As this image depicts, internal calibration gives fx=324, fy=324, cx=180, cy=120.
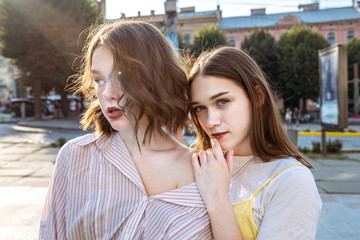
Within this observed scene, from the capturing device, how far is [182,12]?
42594 mm

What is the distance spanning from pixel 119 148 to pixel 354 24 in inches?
1716

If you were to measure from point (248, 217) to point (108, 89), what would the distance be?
2.66 ft

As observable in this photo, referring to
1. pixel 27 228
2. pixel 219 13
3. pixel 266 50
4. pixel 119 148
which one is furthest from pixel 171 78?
pixel 219 13

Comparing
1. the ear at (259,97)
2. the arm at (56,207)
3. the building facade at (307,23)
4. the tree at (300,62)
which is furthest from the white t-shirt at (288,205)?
the building facade at (307,23)

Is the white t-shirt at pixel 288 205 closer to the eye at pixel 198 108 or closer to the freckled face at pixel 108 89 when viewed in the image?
the eye at pixel 198 108

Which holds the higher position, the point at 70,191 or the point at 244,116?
the point at 244,116

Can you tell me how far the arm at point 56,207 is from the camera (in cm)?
136

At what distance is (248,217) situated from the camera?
142 cm

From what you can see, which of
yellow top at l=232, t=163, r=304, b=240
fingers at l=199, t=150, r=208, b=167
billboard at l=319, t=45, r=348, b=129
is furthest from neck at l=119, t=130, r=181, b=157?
billboard at l=319, t=45, r=348, b=129

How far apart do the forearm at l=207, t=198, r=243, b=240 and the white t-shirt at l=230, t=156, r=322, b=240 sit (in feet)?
0.36

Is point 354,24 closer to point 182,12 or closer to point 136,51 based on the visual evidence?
point 182,12

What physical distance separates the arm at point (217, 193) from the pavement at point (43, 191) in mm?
2513

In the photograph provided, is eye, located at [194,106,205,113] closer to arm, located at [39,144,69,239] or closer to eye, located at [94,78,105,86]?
eye, located at [94,78,105,86]

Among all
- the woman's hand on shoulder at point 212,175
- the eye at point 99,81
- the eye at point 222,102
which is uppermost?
the eye at point 99,81
